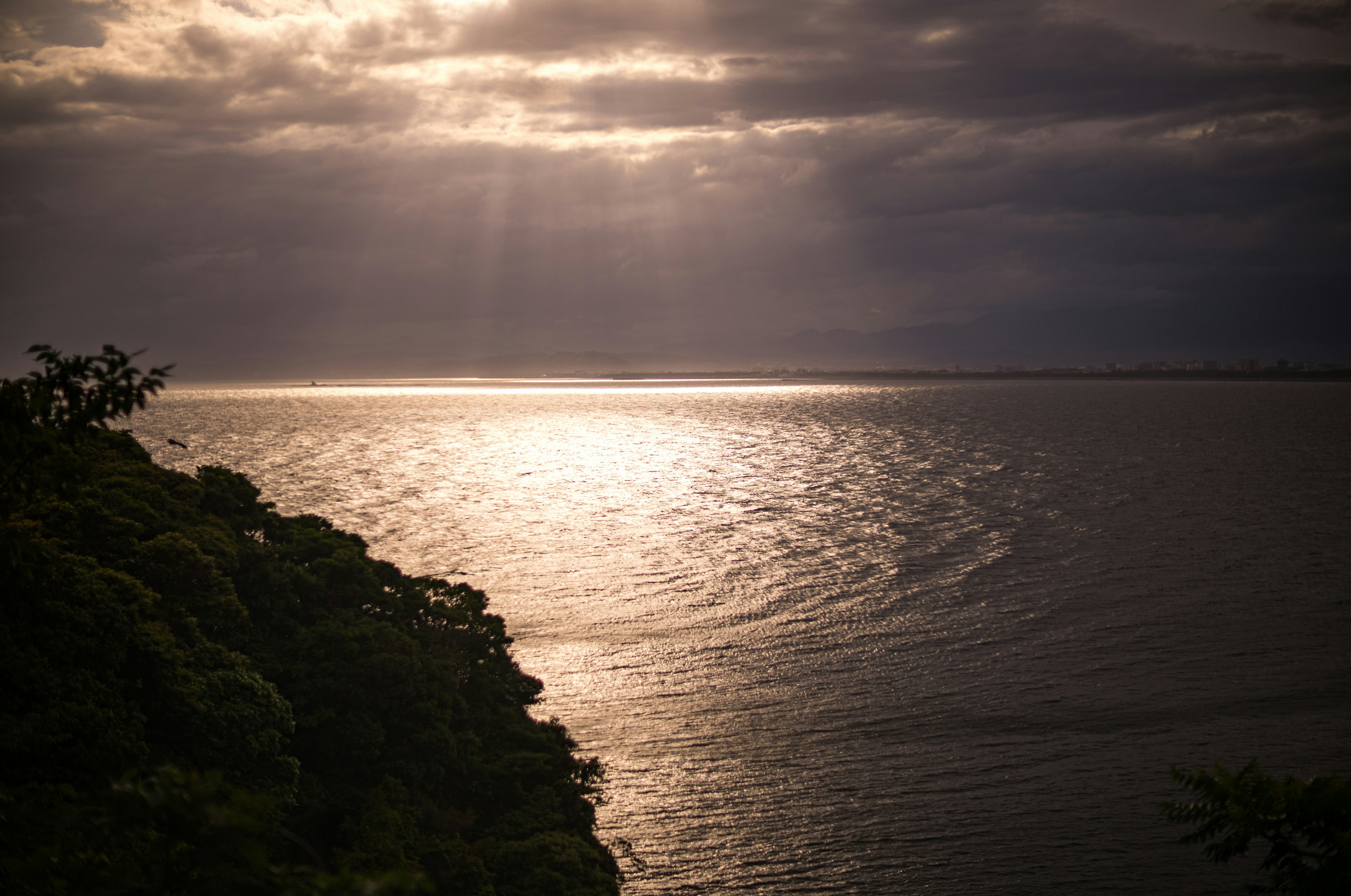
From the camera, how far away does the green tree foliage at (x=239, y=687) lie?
39.6 ft

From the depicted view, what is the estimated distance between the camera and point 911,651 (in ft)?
125

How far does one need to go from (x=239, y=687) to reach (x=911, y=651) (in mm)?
27668

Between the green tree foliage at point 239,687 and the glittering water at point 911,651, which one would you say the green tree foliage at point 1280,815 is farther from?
the green tree foliage at point 239,687

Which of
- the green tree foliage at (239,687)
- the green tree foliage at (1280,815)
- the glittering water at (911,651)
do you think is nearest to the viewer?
the green tree foliage at (1280,815)

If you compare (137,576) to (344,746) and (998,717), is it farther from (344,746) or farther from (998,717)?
(998,717)

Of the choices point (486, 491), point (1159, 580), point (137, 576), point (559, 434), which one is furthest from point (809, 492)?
point (559, 434)

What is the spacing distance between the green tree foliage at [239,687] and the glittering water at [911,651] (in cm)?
404

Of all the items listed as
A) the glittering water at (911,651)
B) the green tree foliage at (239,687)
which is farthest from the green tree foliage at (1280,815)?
the green tree foliage at (239,687)

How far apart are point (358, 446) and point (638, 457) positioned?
46.5 metres

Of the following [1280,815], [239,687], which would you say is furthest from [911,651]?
[239,687]

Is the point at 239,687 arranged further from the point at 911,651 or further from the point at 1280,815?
the point at 911,651

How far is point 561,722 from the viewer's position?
3127 cm

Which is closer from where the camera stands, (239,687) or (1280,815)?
(1280,815)


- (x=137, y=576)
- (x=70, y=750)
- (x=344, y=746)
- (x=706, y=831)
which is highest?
(x=137, y=576)
